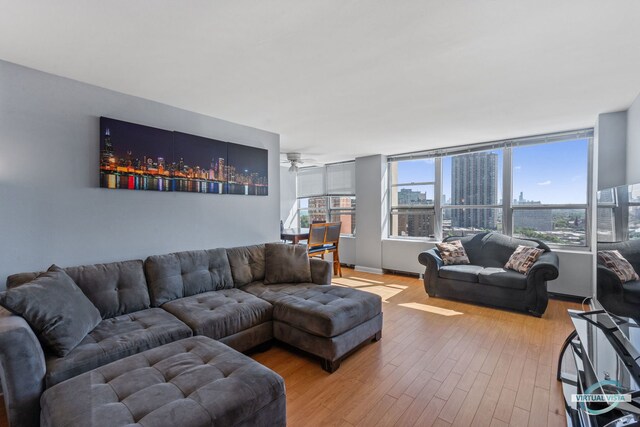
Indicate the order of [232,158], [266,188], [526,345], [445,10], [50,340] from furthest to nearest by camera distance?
[266,188] → [232,158] → [526,345] → [50,340] → [445,10]

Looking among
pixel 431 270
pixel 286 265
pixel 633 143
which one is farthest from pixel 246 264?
pixel 633 143

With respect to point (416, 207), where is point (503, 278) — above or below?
below

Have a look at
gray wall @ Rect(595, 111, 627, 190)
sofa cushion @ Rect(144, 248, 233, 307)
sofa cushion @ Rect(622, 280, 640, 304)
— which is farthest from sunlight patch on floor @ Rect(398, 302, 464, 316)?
sofa cushion @ Rect(144, 248, 233, 307)

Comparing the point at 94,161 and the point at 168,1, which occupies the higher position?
the point at 168,1

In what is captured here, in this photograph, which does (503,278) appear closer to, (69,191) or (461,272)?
(461,272)

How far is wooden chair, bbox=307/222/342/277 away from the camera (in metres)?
4.89

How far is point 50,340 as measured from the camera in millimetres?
1663

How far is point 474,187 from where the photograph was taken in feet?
15.7

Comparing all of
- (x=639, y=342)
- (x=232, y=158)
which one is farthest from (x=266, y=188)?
(x=639, y=342)

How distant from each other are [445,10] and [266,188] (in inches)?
112

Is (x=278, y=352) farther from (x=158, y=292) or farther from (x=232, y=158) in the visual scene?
(x=232, y=158)

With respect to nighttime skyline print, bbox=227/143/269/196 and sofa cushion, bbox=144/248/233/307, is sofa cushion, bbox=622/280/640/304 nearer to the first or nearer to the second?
sofa cushion, bbox=144/248/233/307

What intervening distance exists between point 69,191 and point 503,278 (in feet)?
14.8

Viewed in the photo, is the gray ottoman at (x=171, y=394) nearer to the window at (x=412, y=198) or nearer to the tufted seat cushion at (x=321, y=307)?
the tufted seat cushion at (x=321, y=307)
